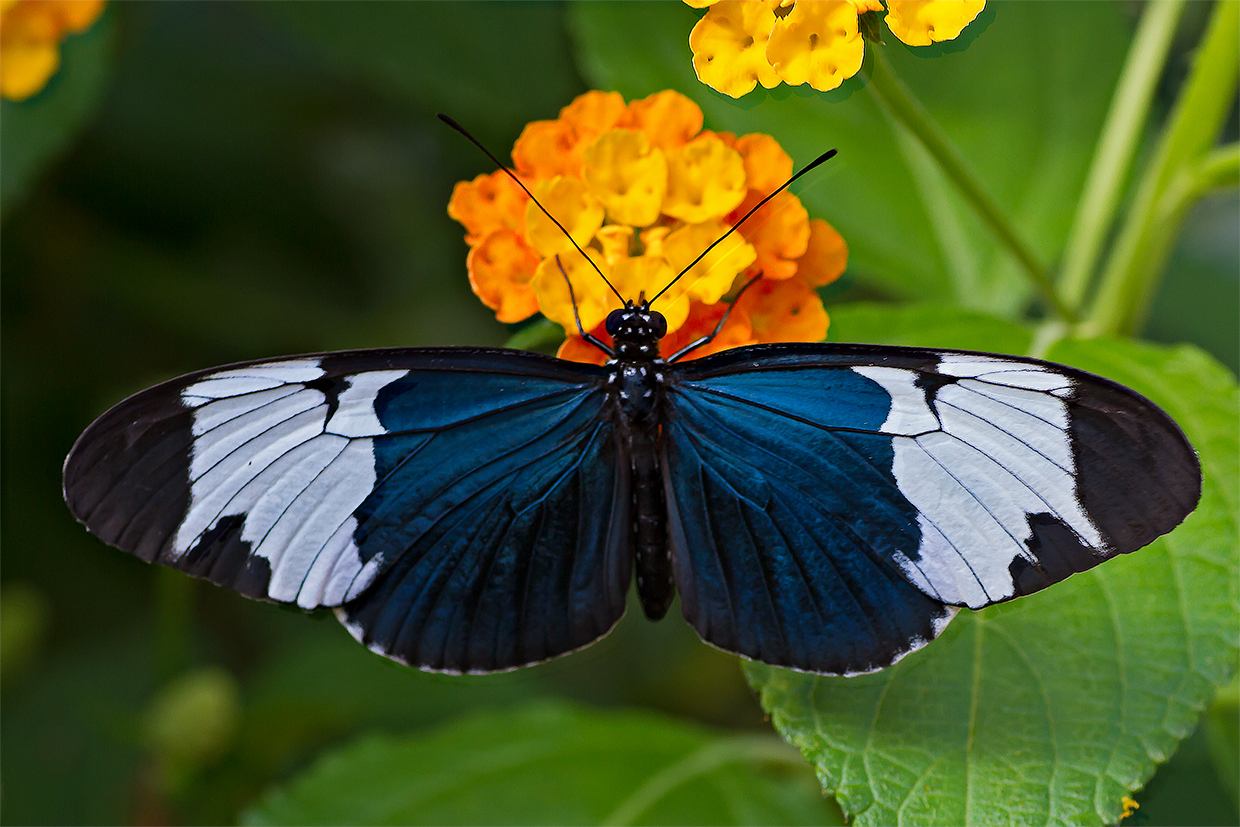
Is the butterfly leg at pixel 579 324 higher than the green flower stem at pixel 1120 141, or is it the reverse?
the green flower stem at pixel 1120 141

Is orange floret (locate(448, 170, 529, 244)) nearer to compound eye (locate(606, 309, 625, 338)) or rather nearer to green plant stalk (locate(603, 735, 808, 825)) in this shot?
compound eye (locate(606, 309, 625, 338))

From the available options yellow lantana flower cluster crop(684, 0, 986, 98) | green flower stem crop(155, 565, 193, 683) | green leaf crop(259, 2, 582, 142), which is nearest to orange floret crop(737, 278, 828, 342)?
yellow lantana flower cluster crop(684, 0, 986, 98)

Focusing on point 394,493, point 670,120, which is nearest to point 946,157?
point 670,120

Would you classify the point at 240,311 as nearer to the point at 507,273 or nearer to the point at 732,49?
the point at 507,273

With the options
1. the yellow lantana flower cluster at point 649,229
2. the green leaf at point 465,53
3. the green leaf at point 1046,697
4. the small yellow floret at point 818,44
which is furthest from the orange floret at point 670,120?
the green leaf at point 465,53

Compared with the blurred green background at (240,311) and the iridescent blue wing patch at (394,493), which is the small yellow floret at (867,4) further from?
the blurred green background at (240,311)
